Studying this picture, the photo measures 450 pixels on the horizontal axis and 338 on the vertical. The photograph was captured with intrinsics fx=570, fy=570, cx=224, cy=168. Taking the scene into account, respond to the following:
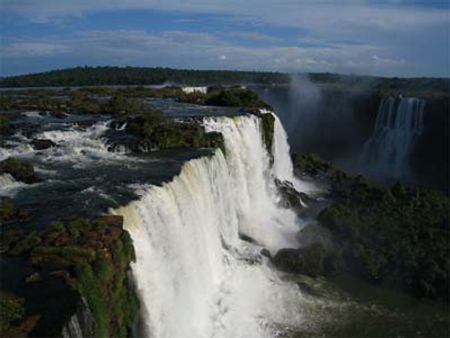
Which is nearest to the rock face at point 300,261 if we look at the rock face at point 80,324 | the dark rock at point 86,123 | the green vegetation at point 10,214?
the dark rock at point 86,123

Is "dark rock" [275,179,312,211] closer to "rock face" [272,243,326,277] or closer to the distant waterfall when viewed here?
"rock face" [272,243,326,277]

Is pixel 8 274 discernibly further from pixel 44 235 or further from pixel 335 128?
pixel 335 128

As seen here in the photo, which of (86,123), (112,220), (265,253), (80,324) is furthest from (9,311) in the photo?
(86,123)

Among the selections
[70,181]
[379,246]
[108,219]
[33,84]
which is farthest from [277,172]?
[33,84]

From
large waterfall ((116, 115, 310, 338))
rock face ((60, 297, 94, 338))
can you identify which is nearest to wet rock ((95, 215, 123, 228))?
large waterfall ((116, 115, 310, 338))

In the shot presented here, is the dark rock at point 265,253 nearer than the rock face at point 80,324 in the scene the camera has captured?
No

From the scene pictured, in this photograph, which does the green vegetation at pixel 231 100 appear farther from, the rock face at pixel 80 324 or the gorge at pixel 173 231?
the rock face at pixel 80 324

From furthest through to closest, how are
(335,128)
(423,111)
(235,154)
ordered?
(335,128), (423,111), (235,154)
